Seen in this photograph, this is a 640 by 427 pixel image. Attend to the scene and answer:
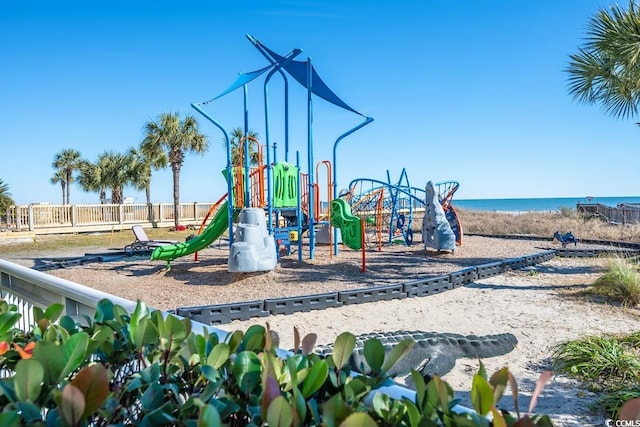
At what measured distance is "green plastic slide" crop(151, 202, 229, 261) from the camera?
10.7 meters

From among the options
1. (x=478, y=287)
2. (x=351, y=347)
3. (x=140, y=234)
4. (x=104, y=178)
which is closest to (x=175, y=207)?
(x=104, y=178)

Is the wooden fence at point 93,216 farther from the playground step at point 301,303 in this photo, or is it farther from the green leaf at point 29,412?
the green leaf at point 29,412

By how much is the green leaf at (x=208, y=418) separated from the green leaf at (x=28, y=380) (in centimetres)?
38

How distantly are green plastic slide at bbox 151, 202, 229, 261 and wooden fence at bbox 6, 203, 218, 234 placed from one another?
45.6 ft

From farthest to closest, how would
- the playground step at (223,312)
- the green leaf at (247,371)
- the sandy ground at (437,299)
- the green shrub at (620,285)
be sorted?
the green shrub at (620,285) < the playground step at (223,312) < the sandy ground at (437,299) < the green leaf at (247,371)

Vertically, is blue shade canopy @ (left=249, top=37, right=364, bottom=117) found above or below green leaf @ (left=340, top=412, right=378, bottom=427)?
above

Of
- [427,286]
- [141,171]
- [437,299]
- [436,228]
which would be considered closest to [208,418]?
[437,299]

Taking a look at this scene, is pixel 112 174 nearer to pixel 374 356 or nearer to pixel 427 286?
pixel 427 286

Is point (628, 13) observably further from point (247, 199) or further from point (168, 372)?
point (168, 372)

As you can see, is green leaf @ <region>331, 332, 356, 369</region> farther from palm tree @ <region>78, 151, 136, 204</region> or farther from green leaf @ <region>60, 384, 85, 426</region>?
palm tree @ <region>78, 151, 136, 204</region>

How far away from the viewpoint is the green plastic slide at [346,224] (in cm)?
1214

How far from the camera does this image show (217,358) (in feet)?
3.93

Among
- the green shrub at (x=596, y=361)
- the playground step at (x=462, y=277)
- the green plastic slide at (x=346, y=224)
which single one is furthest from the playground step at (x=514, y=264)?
the green shrub at (x=596, y=361)

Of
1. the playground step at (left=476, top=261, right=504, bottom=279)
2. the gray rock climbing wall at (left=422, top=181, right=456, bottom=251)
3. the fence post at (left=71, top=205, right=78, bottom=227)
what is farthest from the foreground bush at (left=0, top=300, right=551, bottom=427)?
the fence post at (left=71, top=205, right=78, bottom=227)
